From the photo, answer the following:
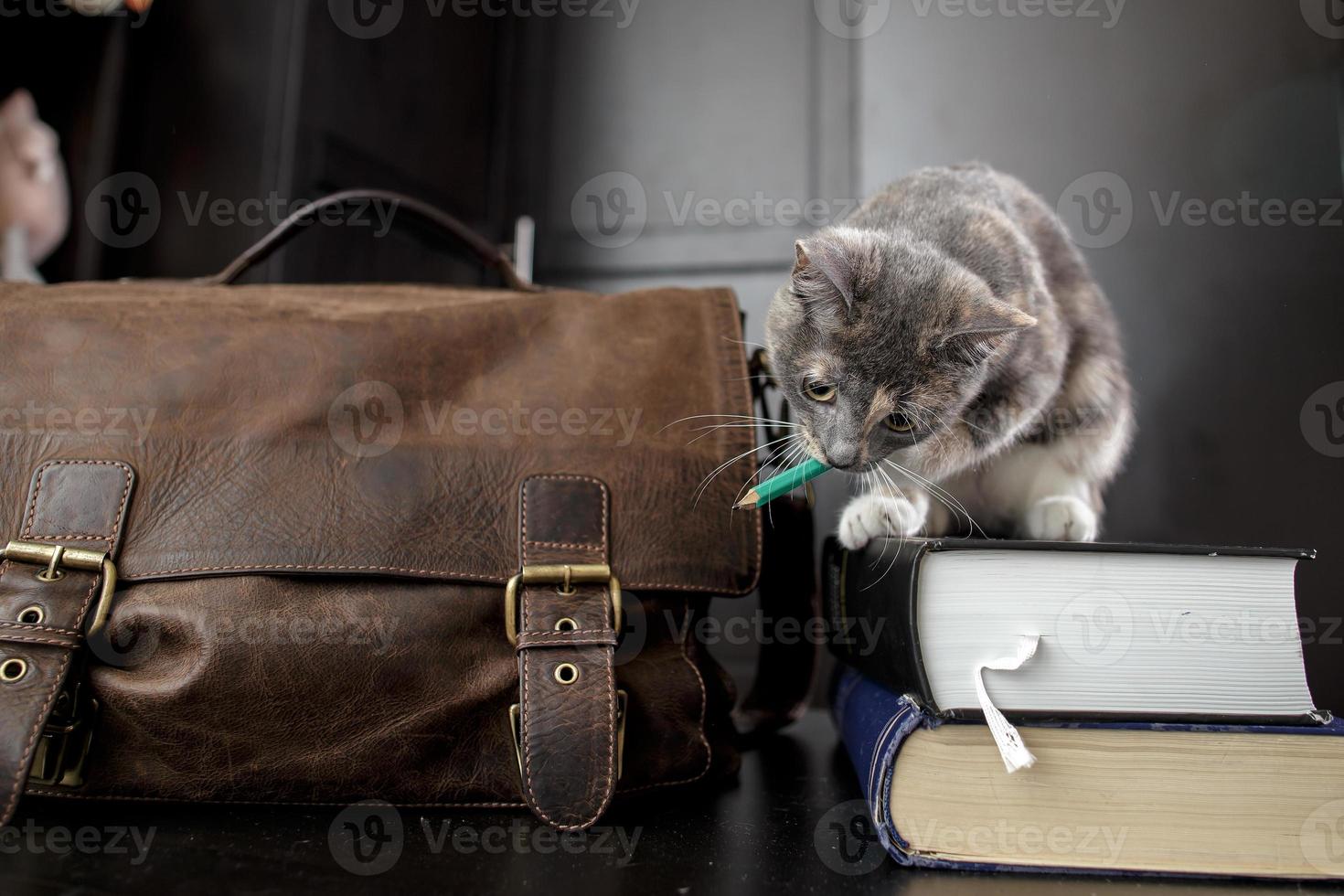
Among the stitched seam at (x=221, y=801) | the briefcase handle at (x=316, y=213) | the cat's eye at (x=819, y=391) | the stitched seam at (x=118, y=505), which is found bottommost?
the stitched seam at (x=221, y=801)

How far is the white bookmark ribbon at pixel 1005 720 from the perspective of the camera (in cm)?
47

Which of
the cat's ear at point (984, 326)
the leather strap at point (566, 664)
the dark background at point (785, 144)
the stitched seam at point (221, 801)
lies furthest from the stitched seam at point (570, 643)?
the dark background at point (785, 144)

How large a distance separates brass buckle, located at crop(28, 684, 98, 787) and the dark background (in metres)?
0.69

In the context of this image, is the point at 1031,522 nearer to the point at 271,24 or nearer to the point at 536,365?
the point at 536,365

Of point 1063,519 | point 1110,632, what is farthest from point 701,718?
point 1063,519

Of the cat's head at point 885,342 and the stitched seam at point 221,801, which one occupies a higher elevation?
the cat's head at point 885,342

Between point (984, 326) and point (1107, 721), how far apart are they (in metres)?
0.27

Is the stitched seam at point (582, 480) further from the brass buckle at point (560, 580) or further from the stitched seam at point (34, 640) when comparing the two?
the stitched seam at point (34, 640)

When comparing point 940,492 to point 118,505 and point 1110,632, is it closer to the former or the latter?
point 1110,632

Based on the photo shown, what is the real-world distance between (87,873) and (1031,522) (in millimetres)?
765

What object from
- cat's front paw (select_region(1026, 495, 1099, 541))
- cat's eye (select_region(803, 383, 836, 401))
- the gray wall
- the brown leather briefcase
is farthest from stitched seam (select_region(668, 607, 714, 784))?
the gray wall

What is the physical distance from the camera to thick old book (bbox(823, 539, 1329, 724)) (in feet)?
1.65

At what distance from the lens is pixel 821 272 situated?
2.12 ft

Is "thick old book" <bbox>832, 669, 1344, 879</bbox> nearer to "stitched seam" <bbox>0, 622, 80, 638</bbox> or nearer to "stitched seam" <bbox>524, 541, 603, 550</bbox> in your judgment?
"stitched seam" <bbox>524, 541, 603, 550</bbox>
